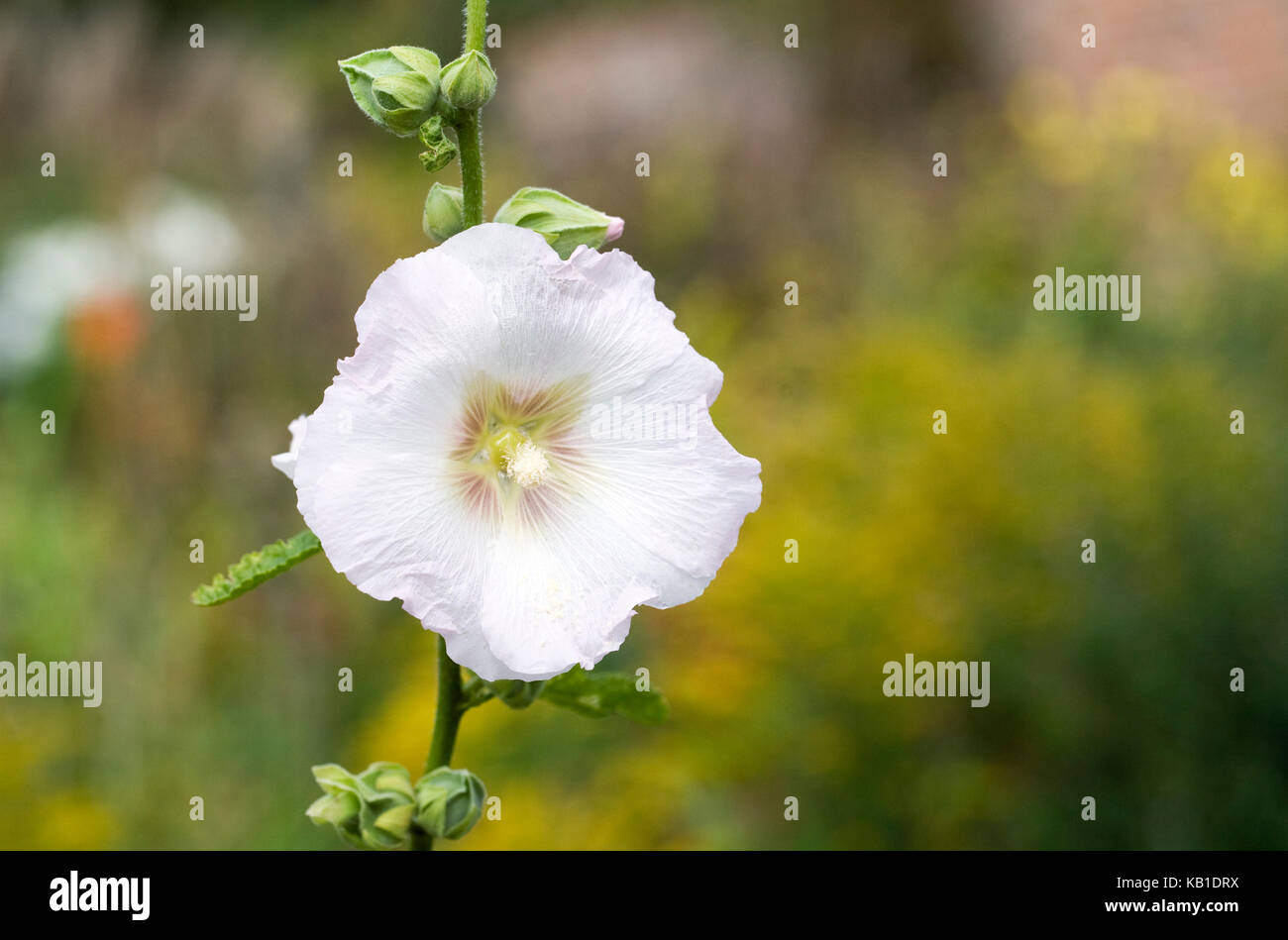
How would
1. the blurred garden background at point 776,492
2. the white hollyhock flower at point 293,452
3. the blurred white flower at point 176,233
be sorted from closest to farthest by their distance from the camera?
1. the white hollyhock flower at point 293,452
2. the blurred garden background at point 776,492
3. the blurred white flower at point 176,233

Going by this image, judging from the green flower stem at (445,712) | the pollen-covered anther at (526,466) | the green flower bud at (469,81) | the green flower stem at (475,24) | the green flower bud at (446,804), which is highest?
the green flower stem at (475,24)

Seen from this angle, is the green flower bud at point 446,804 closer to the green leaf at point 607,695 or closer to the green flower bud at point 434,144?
the green leaf at point 607,695

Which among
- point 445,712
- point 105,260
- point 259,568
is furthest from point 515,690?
point 105,260

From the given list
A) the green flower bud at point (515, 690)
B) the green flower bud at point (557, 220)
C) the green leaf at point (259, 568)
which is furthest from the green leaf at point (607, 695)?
the green flower bud at point (557, 220)

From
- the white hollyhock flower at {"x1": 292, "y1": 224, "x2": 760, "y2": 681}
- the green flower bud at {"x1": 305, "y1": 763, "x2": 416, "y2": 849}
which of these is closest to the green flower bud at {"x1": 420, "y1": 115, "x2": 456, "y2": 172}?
the white hollyhock flower at {"x1": 292, "y1": 224, "x2": 760, "y2": 681}
